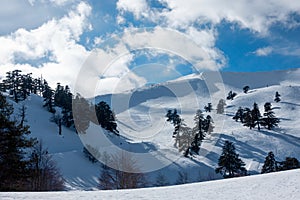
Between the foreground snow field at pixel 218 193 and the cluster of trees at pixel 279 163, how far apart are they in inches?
1322

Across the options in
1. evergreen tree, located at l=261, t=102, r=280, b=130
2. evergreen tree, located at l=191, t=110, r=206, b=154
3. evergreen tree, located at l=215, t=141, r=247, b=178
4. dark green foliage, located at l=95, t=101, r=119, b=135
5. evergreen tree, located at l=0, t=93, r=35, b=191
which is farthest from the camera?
evergreen tree, located at l=261, t=102, r=280, b=130

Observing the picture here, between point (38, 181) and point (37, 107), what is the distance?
208 feet

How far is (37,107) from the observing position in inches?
3506

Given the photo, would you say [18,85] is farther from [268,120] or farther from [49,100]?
[268,120]

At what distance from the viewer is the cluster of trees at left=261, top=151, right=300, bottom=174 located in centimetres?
4639

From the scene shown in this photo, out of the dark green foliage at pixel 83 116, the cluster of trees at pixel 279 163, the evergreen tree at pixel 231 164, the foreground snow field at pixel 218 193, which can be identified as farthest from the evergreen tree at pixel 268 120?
the foreground snow field at pixel 218 193

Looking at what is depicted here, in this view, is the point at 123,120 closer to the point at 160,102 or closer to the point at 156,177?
the point at 160,102

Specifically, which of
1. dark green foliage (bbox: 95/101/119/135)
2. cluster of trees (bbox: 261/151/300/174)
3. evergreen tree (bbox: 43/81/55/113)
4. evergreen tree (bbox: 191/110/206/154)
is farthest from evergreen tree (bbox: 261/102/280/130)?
evergreen tree (bbox: 43/81/55/113)

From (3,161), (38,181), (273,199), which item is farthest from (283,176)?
(38,181)

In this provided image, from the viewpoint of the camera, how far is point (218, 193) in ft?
44.6

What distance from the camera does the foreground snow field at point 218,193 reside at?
12.9m

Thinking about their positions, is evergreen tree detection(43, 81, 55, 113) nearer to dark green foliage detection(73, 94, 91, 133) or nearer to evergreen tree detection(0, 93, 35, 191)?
dark green foliage detection(73, 94, 91, 133)

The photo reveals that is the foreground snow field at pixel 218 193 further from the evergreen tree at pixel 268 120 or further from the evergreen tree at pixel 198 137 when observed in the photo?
the evergreen tree at pixel 268 120

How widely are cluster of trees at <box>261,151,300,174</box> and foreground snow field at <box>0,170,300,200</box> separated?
33.6 metres
